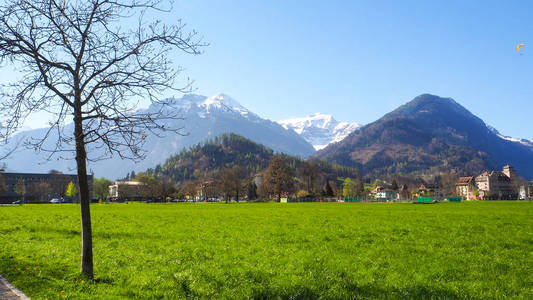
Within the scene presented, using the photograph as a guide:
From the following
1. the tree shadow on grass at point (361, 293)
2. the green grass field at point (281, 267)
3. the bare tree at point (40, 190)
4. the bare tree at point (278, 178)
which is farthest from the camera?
the bare tree at point (40, 190)

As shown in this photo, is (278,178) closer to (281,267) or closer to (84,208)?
(281,267)

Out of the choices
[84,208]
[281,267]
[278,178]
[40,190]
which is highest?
[278,178]

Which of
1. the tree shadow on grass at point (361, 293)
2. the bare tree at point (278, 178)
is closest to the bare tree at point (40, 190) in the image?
the bare tree at point (278, 178)

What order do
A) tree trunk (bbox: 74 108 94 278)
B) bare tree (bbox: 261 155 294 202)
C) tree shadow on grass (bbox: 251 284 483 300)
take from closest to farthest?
tree shadow on grass (bbox: 251 284 483 300)
tree trunk (bbox: 74 108 94 278)
bare tree (bbox: 261 155 294 202)

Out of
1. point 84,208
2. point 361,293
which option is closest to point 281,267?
point 361,293

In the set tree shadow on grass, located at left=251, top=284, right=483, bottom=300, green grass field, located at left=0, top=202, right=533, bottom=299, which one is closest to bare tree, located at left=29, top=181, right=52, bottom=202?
green grass field, located at left=0, top=202, right=533, bottom=299

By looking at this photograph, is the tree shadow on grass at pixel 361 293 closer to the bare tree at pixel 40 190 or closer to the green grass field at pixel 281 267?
the green grass field at pixel 281 267

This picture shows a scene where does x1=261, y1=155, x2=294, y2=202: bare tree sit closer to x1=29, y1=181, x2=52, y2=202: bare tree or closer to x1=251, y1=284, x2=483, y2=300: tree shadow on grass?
x1=251, y1=284, x2=483, y2=300: tree shadow on grass

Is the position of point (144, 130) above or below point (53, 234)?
above

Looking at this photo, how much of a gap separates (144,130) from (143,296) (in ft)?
17.6

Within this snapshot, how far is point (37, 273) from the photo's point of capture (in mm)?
13102

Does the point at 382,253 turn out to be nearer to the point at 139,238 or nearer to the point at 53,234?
the point at 139,238

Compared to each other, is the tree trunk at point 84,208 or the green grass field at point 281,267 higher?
the tree trunk at point 84,208

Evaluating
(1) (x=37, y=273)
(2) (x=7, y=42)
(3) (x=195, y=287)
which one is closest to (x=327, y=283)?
(3) (x=195, y=287)
